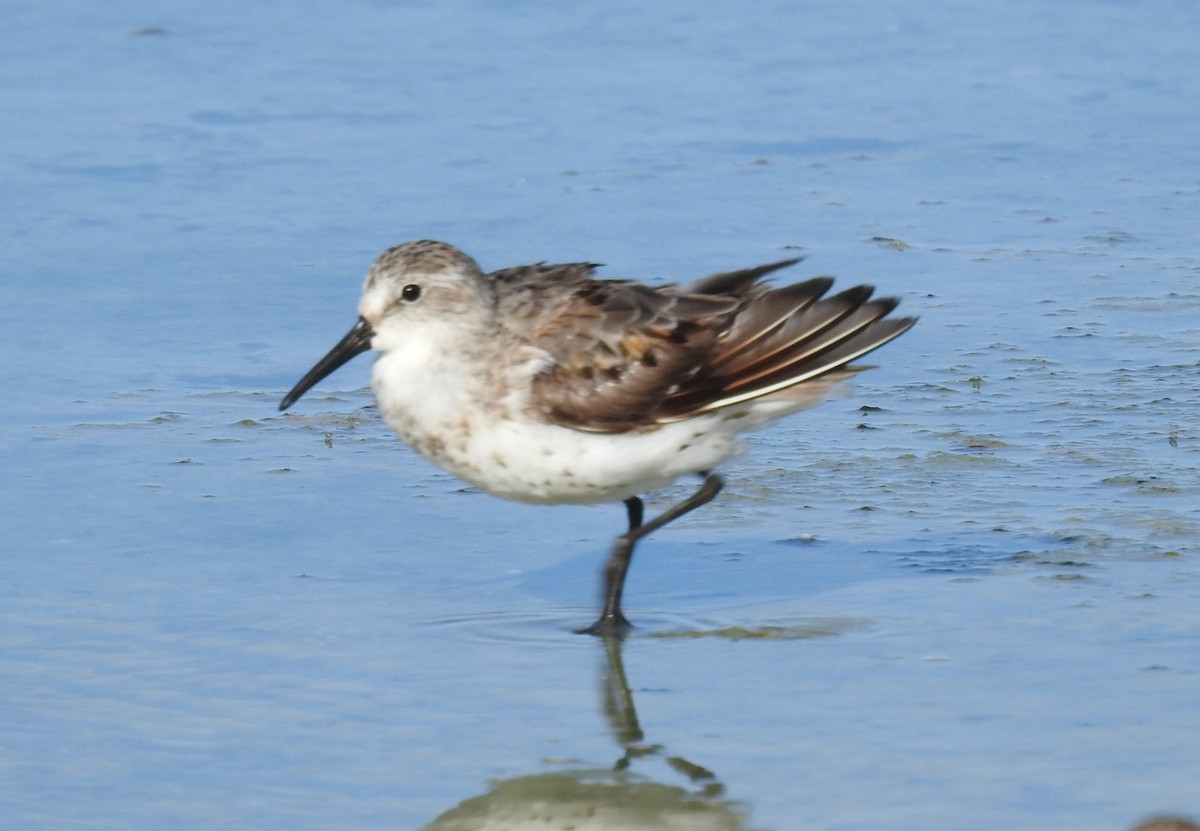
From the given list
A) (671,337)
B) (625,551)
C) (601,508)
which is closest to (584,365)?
(671,337)

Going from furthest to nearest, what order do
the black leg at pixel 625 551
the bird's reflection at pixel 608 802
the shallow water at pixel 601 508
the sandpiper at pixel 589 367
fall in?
the black leg at pixel 625 551, the sandpiper at pixel 589 367, the shallow water at pixel 601 508, the bird's reflection at pixel 608 802

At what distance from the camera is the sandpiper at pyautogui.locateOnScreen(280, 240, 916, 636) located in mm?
6762

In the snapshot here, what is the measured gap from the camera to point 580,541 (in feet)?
25.5

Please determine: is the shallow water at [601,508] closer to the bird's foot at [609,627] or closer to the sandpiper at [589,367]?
the bird's foot at [609,627]

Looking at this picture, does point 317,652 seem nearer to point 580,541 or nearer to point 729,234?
point 580,541

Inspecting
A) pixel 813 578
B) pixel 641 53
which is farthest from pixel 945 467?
pixel 641 53

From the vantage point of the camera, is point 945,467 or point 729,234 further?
point 729,234

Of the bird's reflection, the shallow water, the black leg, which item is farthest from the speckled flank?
the bird's reflection

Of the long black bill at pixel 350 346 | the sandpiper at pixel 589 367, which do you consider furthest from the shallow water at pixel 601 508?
the long black bill at pixel 350 346

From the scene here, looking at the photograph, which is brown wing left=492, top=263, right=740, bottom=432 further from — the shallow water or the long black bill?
the shallow water

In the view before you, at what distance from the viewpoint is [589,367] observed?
22.5 ft

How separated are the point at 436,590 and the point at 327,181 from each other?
532cm

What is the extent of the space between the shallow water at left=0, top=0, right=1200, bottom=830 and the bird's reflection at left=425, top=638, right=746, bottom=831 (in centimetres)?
2

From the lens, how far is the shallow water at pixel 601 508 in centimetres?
567
